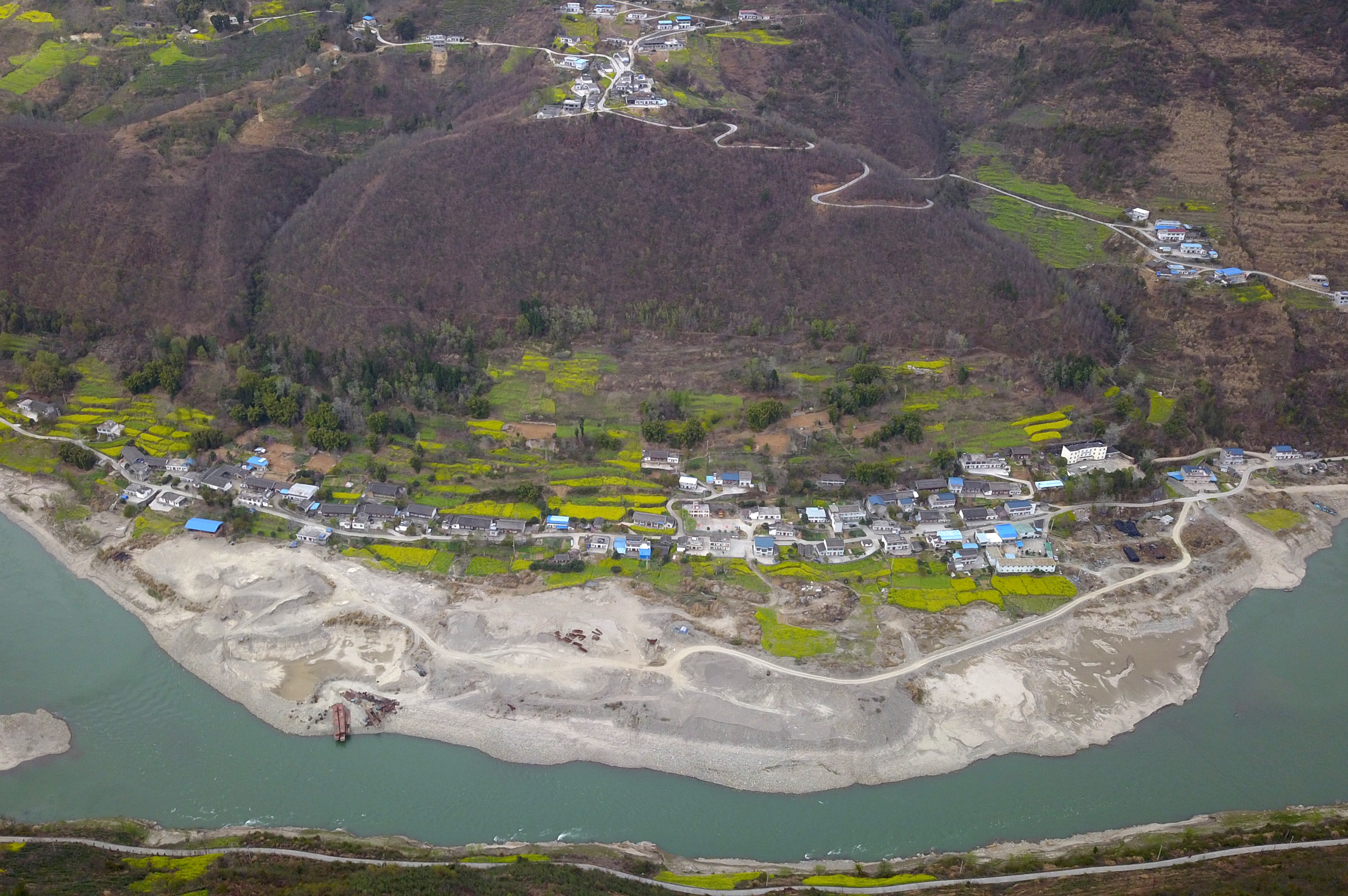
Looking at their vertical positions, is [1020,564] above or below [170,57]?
below

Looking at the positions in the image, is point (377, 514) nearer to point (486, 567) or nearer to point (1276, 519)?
point (486, 567)

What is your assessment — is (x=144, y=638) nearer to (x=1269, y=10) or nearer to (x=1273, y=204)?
(x=1273, y=204)

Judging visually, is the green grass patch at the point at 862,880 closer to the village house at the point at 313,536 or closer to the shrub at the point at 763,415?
the shrub at the point at 763,415

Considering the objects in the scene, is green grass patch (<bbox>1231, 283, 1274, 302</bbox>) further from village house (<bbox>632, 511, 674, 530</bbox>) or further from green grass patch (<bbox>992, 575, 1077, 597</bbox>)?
village house (<bbox>632, 511, 674, 530</bbox>)

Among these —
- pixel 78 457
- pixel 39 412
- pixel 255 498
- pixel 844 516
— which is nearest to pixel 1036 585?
pixel 844 516

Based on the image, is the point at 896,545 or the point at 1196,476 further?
the point at 1196,476

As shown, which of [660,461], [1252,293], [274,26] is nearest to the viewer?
[660,461]

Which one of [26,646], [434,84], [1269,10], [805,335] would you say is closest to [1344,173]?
[1269,10]
